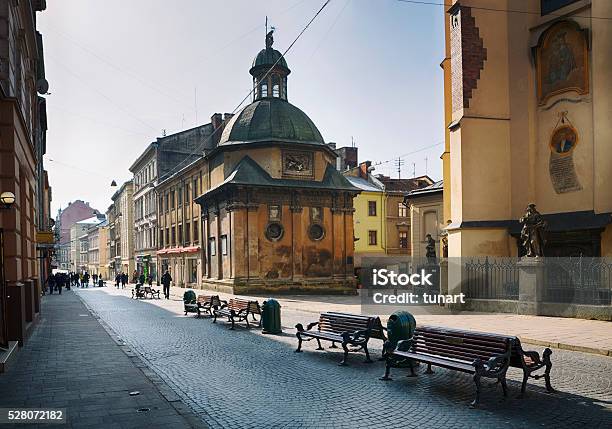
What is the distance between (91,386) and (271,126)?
30613 mm

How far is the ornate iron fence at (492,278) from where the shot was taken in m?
18.5

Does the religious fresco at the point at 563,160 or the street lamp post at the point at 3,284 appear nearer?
the street lamp post at the point at 3,284

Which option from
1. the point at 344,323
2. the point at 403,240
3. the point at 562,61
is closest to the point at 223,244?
the point at 562,61

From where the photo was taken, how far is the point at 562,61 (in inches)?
832

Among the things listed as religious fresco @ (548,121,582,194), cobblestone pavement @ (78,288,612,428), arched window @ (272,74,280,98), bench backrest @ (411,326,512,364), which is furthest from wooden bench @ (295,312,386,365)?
arched window @ (272,74,280,98)

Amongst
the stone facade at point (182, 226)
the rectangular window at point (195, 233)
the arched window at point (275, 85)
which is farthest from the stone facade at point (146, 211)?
the arched window at point (275, 85)

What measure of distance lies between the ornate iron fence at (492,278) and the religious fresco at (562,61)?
23.3ft

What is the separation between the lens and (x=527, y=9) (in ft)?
73.2

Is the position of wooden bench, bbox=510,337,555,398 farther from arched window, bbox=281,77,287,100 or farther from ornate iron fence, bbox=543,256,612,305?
arched window, bbox=281,77,287,100

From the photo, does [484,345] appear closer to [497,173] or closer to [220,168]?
[497,173]

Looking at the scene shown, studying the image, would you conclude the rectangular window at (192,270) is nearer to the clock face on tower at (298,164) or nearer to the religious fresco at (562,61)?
the clock face on tower at (298,164)

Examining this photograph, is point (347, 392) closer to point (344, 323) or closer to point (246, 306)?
point (344, 323)

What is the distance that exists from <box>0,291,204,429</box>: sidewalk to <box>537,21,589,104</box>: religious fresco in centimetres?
1832

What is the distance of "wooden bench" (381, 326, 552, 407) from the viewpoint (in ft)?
24.8
